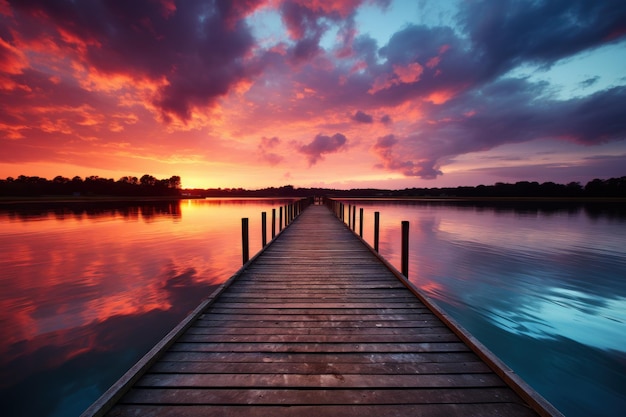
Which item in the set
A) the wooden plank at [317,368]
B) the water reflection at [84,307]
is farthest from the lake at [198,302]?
the wooden plank at [317,368]

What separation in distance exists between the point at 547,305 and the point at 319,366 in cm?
878

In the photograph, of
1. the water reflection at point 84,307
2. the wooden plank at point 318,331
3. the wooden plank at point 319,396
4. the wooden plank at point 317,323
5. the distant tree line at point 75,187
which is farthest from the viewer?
the distant tree line at point 75,187

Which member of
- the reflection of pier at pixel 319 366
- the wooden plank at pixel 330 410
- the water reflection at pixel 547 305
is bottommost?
the water reflection at pixel 547 305

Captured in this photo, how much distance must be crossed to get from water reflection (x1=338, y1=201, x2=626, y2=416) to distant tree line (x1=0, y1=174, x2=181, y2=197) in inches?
4897

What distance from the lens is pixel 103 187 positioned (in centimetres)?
10625

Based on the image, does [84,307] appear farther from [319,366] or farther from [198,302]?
[319,366]

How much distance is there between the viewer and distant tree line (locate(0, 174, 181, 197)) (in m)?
87.6

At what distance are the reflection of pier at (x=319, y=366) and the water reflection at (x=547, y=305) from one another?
2.92 metres

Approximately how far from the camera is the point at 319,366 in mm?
3039

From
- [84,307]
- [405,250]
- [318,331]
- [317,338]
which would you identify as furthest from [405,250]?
[84,307]

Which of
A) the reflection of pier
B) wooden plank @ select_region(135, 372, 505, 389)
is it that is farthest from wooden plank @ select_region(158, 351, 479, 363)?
wooden plank @ select_region(135, 372, 505, 389)

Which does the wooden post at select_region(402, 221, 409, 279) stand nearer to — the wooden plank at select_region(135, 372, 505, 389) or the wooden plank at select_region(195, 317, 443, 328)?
the wooden plank at select_region(195, 317, 443, 328)

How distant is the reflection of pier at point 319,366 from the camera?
2498 mm

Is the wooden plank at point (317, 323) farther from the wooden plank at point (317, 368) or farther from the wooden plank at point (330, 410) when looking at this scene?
the wooden plank at point (330, 410)
